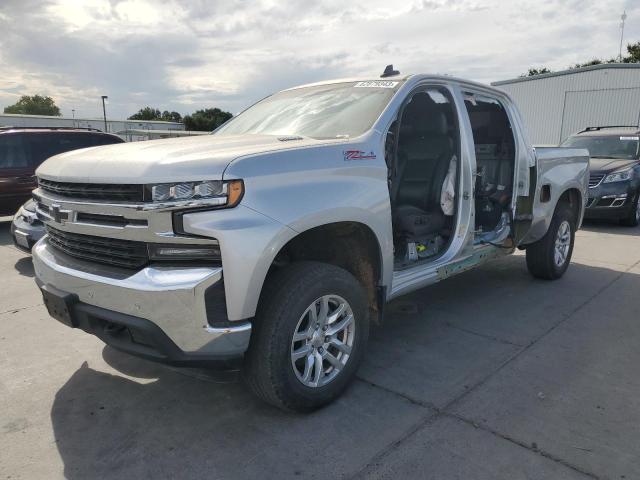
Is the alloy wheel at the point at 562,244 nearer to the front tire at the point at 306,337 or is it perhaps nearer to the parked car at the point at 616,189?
the front tire at the point at 306,337

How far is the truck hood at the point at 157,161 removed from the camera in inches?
93.4

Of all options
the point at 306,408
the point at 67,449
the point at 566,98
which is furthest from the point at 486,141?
the point at 566,98

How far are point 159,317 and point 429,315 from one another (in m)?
2.79

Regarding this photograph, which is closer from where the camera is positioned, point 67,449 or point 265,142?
point 67,449

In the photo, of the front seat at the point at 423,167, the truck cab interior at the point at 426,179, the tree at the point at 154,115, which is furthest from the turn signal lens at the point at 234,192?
the tree at the point at 154,115

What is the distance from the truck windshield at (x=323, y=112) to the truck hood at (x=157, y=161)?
0.37 meters

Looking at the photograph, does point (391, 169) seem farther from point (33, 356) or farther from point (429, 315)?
point (33, 356)

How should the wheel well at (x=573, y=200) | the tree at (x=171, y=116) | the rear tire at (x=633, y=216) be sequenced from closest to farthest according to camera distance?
the wheel well at (x=573, y=200) < the rear tire at (x=633, y=216) < the tree at (x=171, y=116)

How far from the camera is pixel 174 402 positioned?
3.07 metres

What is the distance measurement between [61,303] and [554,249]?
189 inches

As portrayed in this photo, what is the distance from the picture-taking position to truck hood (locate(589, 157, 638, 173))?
9.16 meters

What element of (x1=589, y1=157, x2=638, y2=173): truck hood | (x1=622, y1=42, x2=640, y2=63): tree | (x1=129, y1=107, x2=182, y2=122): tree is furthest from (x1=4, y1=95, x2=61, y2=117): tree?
(x1=589, y1=157, x2=638, y2=173): truck hood

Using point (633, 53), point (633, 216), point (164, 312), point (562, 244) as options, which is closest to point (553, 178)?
point (562, 244)

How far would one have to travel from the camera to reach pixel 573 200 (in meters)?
5.87
